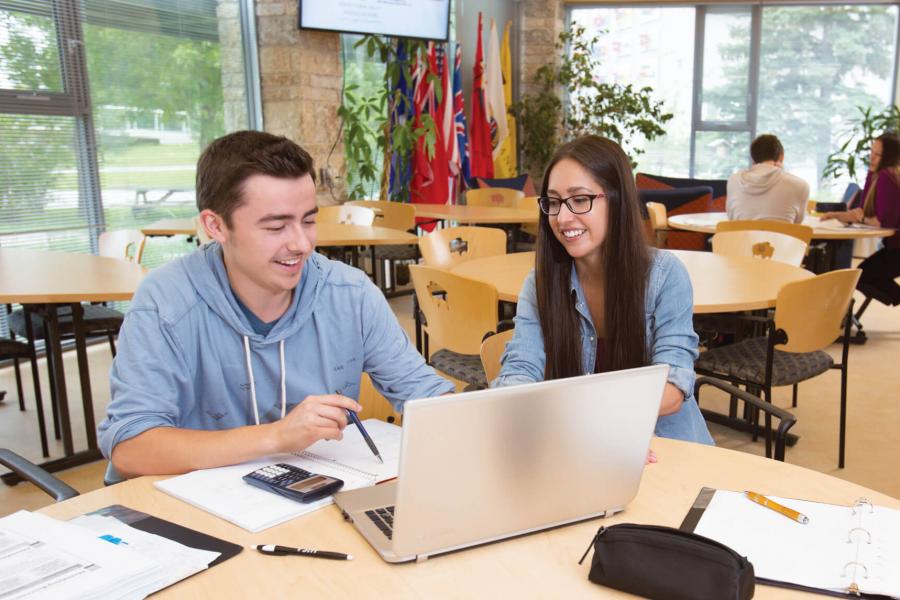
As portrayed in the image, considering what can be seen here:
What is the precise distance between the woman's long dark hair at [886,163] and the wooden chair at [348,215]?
309 centimetres

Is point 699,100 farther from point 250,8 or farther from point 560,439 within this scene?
point 560,439

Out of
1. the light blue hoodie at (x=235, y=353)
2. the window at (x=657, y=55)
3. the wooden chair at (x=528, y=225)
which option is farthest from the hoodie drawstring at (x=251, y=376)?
the window at (x=657, y=55)

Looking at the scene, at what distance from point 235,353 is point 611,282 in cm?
85

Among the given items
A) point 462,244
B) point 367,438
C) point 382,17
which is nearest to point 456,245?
point 462,244

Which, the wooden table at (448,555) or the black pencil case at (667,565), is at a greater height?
the black pencil case at (667,565)

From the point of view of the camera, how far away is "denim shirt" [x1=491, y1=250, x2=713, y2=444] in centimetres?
178

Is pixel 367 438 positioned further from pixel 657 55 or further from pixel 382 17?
pixel 657 55

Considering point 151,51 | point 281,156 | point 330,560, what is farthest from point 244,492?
point 151,51

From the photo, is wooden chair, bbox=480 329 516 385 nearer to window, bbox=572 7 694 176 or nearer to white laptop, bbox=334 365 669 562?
white laptop, bbox=334 365 669 562

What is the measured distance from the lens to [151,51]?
520 cm

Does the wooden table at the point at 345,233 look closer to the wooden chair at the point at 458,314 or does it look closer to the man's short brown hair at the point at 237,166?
the wooden chair at the point at 458,314

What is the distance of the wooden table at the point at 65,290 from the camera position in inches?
101

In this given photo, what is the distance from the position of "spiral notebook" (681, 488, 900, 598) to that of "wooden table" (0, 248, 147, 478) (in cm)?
205

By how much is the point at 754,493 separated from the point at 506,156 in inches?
287
